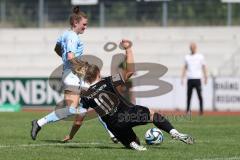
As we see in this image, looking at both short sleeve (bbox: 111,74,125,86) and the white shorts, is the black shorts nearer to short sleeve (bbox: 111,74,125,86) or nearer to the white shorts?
short sleeve (bbox: 111,74,125,86)

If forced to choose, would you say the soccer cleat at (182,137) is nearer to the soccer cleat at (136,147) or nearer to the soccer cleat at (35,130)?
the soccer cleat at (136,147)

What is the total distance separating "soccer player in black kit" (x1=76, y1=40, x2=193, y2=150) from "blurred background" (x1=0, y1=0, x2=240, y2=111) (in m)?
18.0

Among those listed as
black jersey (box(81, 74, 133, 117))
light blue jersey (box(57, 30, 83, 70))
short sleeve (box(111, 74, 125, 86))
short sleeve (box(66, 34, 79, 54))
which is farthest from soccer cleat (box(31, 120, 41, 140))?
short sleeve (box(111, 74, 125, 86))

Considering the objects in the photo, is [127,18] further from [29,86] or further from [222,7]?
[29,86]

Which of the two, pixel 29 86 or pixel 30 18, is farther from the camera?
pixel 30 18

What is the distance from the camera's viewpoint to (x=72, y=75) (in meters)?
12.5

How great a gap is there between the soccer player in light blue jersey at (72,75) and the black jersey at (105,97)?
3.64ft

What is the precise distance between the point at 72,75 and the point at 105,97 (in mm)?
1644

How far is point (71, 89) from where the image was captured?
1250 centimetres

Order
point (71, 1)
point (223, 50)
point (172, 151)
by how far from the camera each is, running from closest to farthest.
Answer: point (172, 151) → point (223, 50) → point (71, 1)

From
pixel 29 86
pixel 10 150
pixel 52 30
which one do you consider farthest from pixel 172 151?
pixel 52 30

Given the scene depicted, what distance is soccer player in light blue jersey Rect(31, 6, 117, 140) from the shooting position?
1236 centimetres

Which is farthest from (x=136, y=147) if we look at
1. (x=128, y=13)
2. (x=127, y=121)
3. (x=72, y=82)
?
(x=128, y=13)

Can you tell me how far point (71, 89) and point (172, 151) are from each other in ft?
8.39
